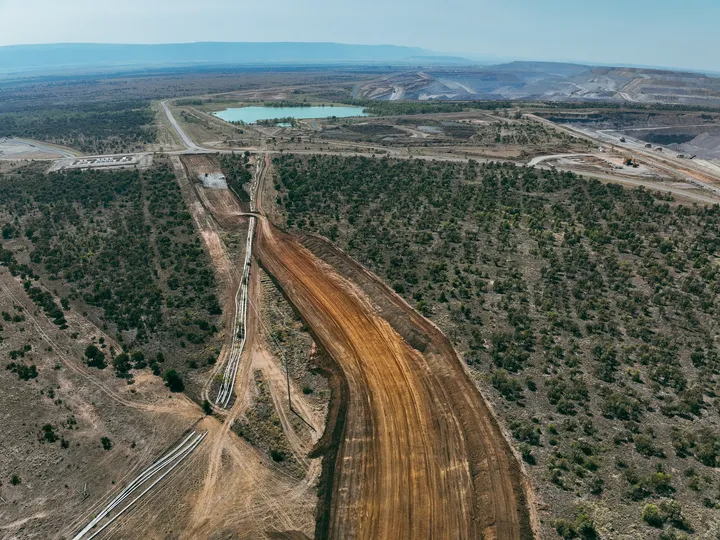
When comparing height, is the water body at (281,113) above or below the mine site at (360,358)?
above

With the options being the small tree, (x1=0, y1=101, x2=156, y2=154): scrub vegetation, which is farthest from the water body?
the small tree

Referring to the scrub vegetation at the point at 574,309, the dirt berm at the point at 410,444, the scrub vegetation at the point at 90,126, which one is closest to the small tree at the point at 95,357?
the dirt berm at the point at 410,444

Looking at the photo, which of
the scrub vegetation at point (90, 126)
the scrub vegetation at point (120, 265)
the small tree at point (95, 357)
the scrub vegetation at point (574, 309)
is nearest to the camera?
the scrub vegetation at point (574, 309)

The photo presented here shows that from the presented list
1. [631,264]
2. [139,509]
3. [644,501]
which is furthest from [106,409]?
[631,264]

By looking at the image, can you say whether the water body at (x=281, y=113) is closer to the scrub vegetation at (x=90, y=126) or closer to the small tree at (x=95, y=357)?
the scrub vegetation at (x=90, y=126)

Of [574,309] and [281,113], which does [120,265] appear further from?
[281,113]

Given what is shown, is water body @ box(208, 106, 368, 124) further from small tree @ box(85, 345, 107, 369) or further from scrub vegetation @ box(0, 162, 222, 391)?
small tree @ box(85, 345, 107, 369)
